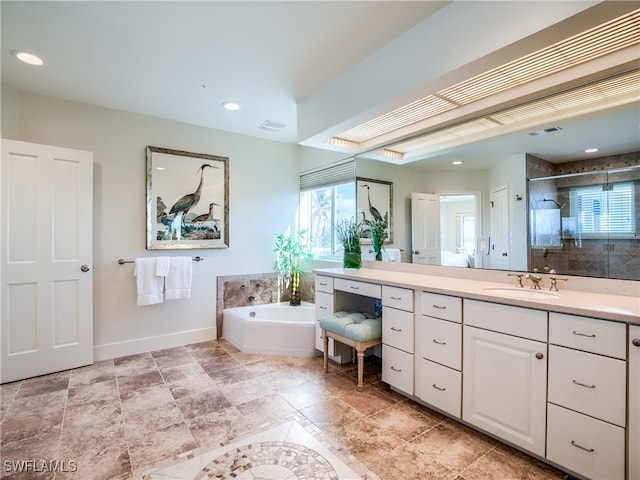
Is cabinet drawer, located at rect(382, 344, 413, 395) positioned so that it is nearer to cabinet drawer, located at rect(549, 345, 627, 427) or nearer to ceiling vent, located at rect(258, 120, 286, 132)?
cabinet drawer, located at rect(549, 345, 627, 427)

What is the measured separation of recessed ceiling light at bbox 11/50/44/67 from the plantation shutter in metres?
2.73

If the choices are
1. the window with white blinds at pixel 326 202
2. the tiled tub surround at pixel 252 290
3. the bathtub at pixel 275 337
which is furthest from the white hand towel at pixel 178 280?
the window with white blinds at pixel 326 202

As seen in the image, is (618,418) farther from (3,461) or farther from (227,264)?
(227,264)

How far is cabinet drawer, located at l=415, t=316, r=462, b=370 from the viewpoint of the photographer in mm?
1968

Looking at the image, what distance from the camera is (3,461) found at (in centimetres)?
172

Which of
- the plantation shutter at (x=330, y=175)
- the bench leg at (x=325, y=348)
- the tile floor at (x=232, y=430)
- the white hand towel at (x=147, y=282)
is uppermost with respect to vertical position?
the plantation shutter at (x=330, y=175)

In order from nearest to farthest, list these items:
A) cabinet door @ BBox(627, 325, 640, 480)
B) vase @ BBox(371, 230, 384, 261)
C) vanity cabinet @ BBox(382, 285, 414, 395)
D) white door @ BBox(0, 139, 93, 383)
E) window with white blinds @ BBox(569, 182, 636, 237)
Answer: cabinet door @ BBox(627, 325, 640, 480) < window with white blinds @ BBox(569, 182, 636, 237) < vanity cabinet @ BBox(382, 285, 414, 395) < white door @ BBox(0, 139, 93, 383) < vase @ BBox(371, 230, 384, 261)

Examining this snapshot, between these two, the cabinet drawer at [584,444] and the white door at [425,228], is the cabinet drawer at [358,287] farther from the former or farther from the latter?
the cabinet drawer at [584,444]

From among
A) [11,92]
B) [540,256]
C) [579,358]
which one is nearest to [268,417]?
[579,358]

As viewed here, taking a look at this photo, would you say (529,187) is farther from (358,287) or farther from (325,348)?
(325,348)

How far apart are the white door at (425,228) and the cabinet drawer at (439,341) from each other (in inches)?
29.8

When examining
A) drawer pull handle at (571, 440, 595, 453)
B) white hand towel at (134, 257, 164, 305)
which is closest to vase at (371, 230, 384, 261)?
drawer pull handle at (571, 440, 595, 453)

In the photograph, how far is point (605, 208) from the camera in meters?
1.84

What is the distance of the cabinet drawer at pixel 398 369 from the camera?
228 centimetres
